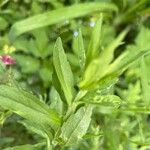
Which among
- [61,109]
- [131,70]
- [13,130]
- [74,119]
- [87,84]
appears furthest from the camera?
[131,70]

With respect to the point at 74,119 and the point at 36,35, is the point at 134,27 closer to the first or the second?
the point at 36,35

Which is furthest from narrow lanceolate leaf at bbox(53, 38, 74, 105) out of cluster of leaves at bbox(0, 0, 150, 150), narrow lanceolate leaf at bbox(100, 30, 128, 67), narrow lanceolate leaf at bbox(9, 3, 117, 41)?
narrow lanceolate leaf at bbox(9, 3, 117, 41)

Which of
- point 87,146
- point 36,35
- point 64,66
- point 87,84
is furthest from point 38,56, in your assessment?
point 87,84

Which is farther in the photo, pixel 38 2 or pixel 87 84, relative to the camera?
pixel 38 2

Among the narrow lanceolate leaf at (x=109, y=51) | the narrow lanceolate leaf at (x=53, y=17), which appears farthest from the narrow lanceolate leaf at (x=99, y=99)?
the narrow lanceolate leaf at (x=53, y=17)

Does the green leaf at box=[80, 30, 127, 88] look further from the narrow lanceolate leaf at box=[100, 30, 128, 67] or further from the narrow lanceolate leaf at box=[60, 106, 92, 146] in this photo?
the narrow lanceolate leaf at box=[60, 106, 92, 146]

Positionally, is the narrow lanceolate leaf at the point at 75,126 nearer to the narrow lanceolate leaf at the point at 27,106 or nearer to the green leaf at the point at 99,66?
the narrow lanceolate leaf at the point at 27,106
